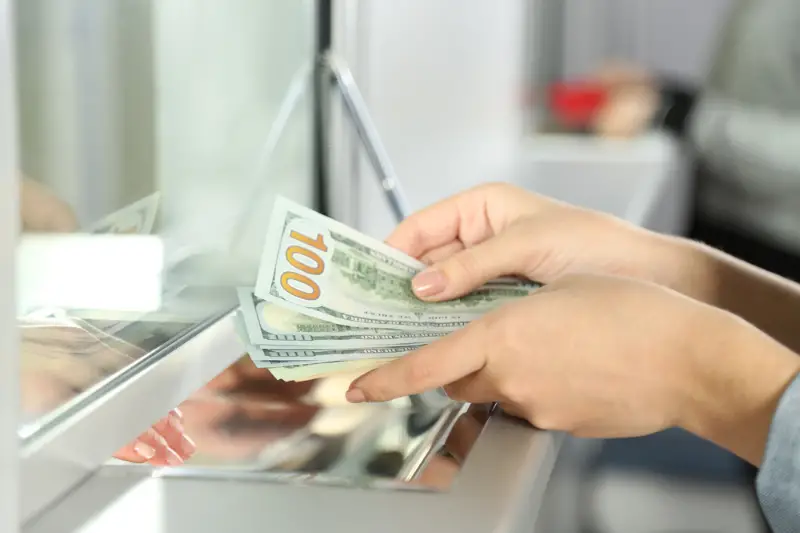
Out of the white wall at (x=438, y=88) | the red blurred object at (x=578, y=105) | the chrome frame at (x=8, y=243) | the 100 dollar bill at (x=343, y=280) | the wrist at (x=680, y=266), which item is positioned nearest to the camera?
the chrome frame at (x=8, y=243)

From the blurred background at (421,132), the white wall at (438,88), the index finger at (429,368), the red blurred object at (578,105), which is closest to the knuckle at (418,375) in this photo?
the index finger at (429,368)

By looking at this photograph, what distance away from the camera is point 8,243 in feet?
1.26

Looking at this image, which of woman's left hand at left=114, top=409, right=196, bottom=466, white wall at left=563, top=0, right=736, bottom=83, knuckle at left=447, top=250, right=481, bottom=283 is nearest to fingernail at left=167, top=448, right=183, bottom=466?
woman's left hand at left=114, top=409, right=196, bottom=466

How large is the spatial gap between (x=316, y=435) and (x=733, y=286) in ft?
1.18

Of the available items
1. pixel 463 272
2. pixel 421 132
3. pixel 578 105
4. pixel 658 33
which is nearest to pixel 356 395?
pixel 463 272

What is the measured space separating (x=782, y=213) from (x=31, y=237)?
1.54 meters

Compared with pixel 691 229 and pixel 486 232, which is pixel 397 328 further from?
pixel 691 229

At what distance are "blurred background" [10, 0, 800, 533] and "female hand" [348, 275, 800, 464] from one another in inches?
3.0

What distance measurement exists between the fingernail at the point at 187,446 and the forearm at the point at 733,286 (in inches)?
14.8

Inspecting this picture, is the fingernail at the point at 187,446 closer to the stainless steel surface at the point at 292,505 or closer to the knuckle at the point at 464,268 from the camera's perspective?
the stainless steel surface at the point at 292,505

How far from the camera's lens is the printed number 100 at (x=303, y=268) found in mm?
601

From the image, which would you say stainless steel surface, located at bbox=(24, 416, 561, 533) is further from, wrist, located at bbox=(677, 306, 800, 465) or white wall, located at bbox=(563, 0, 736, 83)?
white wall, located at bbox=(563, 0, 736, 83)

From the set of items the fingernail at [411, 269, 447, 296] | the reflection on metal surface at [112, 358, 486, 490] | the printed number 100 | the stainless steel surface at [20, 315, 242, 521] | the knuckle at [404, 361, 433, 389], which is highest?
the printed number 100

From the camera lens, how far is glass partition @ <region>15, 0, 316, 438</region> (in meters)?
0.49
